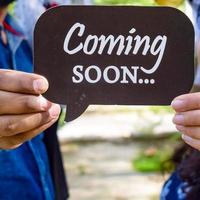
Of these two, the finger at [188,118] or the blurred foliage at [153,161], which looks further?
the blurred foliage at [153,161]

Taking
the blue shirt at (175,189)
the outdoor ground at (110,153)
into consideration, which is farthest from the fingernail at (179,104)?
the outdoor ground at (110,153)

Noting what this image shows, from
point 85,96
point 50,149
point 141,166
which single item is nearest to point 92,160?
point 141,166

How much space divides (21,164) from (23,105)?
32cm

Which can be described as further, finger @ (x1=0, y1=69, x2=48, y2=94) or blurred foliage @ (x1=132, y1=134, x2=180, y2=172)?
blurred foliage @ (x1=132, y1=134, x2=180, y2=172)

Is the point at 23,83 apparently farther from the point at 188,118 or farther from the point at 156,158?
the point at 156,158

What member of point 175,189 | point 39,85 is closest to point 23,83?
point 39,85

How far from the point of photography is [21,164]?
1.22 m

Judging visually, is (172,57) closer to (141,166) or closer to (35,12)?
(35,12)

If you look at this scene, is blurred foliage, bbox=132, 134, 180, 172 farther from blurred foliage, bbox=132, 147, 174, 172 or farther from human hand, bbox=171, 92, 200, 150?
human hand, bbox=171, 92, 200, 150

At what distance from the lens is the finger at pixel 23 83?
3.00 feet

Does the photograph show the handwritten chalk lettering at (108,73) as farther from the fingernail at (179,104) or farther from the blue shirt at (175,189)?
the blue shirt at (175,189)

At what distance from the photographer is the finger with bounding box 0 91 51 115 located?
0.92 metres

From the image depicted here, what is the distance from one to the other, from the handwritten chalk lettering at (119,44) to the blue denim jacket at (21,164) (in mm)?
284

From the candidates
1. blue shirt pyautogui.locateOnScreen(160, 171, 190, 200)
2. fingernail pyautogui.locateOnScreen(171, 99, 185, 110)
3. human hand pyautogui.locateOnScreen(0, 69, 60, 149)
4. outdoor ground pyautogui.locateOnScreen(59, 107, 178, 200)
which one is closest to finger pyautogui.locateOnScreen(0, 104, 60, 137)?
human hand pyautogui.locateOnScreen(0, 69, 60, 149)
